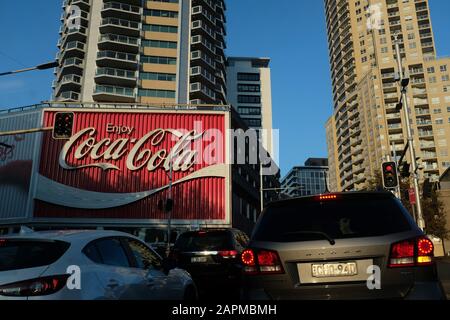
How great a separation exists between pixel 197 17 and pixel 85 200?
47323 millimetres

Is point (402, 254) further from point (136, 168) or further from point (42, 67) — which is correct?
point (136, 168)

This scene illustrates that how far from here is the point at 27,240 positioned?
3.90 metres

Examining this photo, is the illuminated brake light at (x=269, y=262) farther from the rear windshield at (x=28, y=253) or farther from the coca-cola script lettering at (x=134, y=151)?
the coca-cola script lettering at (x=134, y=151)

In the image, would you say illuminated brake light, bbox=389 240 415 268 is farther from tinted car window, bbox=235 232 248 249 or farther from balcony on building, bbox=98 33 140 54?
balcony on building, bbox=98 33 140 54

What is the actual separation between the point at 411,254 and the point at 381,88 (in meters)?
101

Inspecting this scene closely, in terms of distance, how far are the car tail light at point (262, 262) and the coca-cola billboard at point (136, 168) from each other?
27.1 m

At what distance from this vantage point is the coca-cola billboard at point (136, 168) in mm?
31594

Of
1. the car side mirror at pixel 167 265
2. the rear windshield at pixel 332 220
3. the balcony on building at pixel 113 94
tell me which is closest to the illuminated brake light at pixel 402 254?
the rear windshield at pixel 332 220

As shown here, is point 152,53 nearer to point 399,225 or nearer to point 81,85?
point 81,85

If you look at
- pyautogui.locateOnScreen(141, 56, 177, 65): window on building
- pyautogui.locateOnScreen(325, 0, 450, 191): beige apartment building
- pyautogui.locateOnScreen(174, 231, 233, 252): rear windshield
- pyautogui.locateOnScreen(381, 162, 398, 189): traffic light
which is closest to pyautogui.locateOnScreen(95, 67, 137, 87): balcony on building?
pyautogui.locateOnScreen(141, 56, 177, 65): window on building

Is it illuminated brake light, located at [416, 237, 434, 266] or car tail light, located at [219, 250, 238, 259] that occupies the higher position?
illuminated brake light, located at [416, 237, 434, 266]

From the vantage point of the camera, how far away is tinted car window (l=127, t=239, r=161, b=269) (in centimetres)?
474

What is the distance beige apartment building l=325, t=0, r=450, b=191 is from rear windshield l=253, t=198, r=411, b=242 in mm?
82855

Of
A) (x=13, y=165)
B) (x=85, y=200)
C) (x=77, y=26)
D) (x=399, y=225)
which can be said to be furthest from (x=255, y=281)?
(x=77, y=26)
